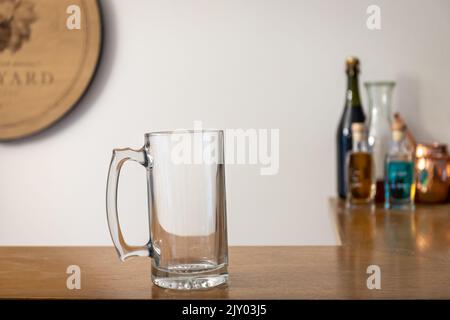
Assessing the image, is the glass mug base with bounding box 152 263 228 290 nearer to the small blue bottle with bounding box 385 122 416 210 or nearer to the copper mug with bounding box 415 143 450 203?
the small blue bottle with bounding box 385 122 416 210

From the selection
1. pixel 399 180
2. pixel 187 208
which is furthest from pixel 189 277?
pixel 399 180

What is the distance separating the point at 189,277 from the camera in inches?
26.2

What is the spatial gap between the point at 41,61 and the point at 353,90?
3.44 feet

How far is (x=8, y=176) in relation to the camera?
2.22m

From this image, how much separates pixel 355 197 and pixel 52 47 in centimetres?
114

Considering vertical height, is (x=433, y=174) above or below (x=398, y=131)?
below

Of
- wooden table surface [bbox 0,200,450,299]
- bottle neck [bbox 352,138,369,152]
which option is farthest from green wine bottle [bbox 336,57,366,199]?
wooden table surface [bbox 0,200,450,299]

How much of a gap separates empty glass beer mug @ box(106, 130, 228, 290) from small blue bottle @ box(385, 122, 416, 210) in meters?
1.08

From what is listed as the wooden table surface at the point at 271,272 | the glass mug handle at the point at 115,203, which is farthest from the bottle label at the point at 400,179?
the glass mug handle at the point at 115,203

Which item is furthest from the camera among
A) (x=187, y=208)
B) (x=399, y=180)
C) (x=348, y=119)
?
(x=348, y=119)

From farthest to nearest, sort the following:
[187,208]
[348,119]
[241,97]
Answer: [241,97] → [348,119] → [187,208]

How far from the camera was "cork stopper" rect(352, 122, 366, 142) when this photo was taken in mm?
1740

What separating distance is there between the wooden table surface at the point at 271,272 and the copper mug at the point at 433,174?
76 cm

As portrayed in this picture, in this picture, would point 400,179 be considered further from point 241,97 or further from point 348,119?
point 241,97
